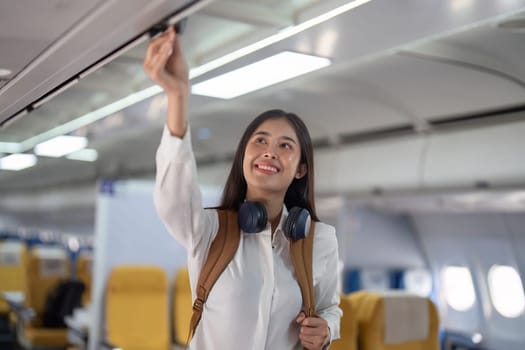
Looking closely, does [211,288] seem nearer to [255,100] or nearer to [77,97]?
[77,97]

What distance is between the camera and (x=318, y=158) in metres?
7.66

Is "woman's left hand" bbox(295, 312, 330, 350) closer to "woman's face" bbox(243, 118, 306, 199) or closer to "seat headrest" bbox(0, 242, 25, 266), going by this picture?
"woman's face" bbox(243, 118, 306, 199)

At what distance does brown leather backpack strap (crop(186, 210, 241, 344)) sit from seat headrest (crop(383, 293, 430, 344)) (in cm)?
222

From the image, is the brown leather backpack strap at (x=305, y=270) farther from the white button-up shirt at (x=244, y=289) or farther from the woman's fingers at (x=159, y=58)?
the woman's fingers at (x=159, y=58)

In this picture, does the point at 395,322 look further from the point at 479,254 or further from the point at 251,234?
the point at 479,254

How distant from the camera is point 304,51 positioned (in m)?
3.44

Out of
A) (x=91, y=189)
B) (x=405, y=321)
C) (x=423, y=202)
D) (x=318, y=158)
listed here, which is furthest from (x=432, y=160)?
(x=91, y=189)

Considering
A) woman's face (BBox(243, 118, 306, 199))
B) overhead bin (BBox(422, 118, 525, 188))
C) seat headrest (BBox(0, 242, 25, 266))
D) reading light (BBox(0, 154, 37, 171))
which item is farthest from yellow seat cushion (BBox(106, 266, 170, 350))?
seat headrest (BBox(0, 242, 25, 266))

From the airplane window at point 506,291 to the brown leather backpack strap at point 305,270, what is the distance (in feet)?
17.8

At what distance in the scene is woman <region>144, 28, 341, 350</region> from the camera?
1.70 meters

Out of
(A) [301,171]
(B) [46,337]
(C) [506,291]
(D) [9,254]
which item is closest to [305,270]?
(A) [301,171]

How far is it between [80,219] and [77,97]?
1301cm

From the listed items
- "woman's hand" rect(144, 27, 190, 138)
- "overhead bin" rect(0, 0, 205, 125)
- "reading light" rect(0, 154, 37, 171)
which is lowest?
"woman's hand" rect(144, 27, 190, 138)

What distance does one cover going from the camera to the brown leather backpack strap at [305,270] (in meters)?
1.97
